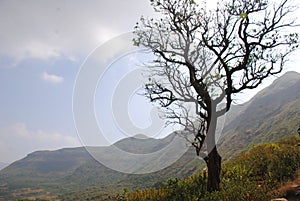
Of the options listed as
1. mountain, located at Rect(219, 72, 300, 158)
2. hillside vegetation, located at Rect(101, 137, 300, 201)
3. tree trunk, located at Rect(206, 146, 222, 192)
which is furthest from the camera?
mountain, located at Rect(219, 72, 300, 158)

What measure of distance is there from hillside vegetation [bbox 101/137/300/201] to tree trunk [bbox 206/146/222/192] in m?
0.39

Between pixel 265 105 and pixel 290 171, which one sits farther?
pixel 265 105

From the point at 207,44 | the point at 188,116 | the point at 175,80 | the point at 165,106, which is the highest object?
the point at 207,44

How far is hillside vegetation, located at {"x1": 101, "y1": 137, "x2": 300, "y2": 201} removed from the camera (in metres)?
10.9

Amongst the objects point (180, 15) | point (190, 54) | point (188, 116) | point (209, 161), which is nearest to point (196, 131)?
point (188, 116)

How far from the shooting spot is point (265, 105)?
18725 cm

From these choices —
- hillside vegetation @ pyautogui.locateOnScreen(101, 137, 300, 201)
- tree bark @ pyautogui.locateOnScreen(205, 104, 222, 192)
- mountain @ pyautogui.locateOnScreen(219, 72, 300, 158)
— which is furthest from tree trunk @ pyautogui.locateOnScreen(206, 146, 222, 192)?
mountain @ pyautogui.locateOnScreen(219, 72, 300, 158)

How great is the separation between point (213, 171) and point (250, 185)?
92.3 inches

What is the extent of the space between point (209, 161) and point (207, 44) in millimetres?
6641

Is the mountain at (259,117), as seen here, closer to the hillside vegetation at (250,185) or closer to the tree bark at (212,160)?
the hillside vegetation at (250,185)

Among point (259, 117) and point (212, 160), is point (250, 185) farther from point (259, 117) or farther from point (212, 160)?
point (259, 117)

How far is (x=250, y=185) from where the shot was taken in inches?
488

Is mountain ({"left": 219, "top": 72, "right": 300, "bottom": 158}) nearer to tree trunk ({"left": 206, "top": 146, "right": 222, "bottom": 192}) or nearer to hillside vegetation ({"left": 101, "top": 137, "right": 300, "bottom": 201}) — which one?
hillside vegetation ({"left": 101, "top": 137, "right": 300, "bottom": 201})

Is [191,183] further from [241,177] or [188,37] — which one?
[188,37]
